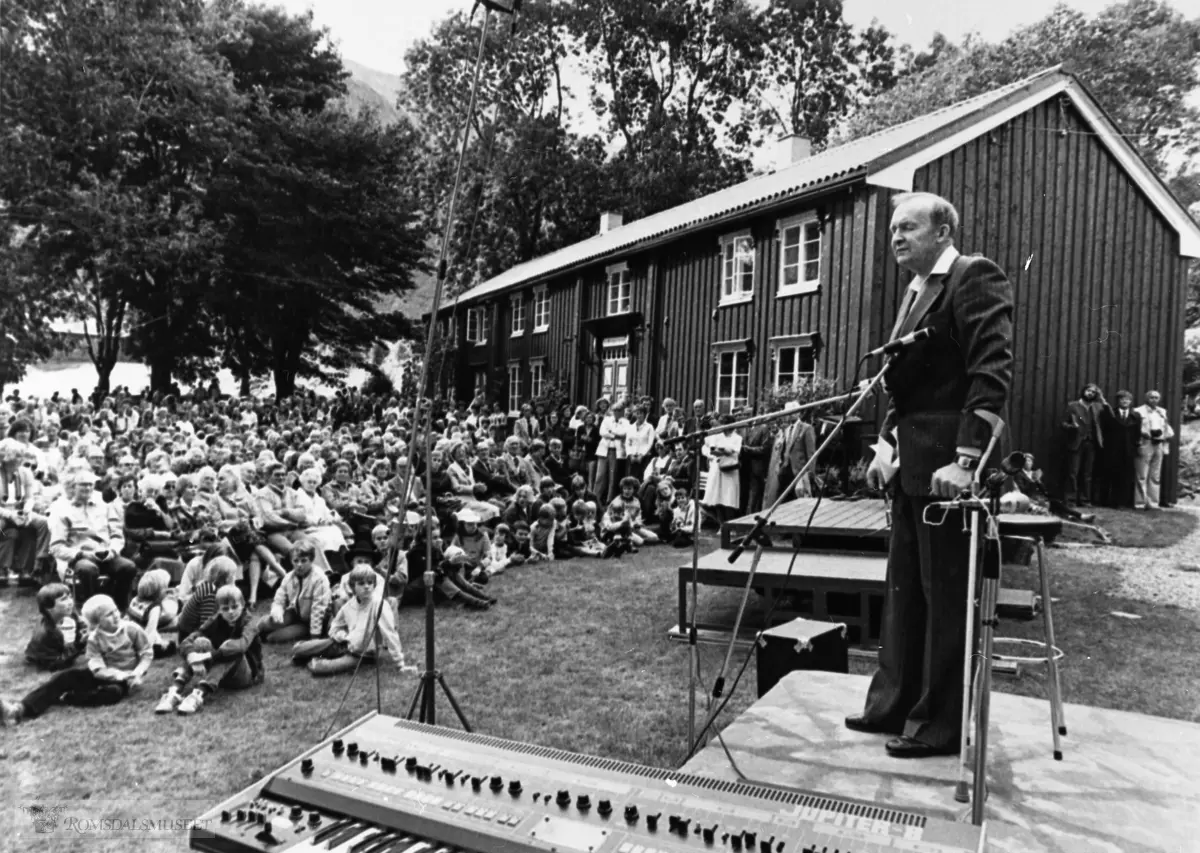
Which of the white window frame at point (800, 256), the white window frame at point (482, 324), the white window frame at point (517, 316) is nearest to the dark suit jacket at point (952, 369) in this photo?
the white window frame at point (800, 256)

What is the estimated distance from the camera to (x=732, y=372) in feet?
36.6

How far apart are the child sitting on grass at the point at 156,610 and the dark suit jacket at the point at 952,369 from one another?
427cm

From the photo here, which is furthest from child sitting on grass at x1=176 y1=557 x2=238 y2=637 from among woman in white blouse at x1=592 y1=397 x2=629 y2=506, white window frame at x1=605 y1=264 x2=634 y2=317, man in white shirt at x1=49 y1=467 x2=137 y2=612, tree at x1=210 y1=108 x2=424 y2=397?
white window frame at x1=605 y1=264 x2=634 y2=317

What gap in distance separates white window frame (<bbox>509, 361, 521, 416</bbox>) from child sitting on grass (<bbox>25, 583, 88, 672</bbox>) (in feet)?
48.2

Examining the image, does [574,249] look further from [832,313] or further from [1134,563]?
[1134,563]

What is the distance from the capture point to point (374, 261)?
5008 mm

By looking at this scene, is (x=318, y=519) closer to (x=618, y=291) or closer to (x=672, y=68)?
(x=672, y=68)

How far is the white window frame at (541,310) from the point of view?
17.4m

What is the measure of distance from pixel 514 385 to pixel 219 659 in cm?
1565

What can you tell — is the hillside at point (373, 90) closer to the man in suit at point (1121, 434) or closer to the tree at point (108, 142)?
the tree at point (108, 142)

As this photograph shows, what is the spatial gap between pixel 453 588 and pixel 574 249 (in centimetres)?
896

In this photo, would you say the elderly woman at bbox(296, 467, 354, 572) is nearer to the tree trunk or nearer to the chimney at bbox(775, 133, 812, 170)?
the tree trunk

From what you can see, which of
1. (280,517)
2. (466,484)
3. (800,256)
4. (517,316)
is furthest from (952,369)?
(517,316)

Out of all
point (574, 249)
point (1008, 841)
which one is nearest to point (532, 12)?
point (1008, 841)
